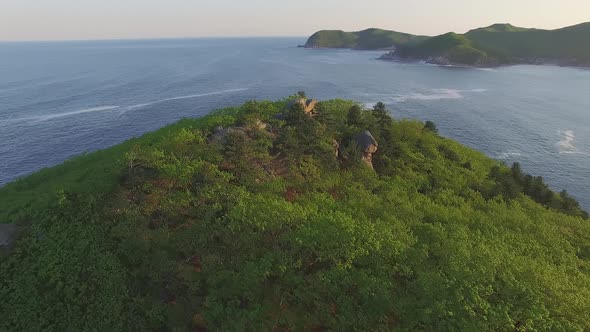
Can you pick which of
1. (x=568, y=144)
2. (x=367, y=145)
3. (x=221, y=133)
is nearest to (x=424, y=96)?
(x=568, y=144)

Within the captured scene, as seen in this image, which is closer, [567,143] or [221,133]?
[221,133]

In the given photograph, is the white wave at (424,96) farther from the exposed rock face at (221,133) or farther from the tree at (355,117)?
the exposed rock face at (221,133)

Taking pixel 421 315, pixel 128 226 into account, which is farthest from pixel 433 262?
pixel 128 226

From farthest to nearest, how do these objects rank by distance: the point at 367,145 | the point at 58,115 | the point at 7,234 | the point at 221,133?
the point at 58,115, the point at 367,145, the point at 221,133, the point at 7,234

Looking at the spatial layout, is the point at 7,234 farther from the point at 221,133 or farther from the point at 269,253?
the point at 221,133

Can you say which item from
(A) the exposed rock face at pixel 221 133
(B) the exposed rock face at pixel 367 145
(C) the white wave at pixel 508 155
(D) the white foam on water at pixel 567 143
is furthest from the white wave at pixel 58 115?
(D) the white foam on water at pixel 567 143

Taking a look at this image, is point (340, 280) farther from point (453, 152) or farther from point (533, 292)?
point (453, 152)
